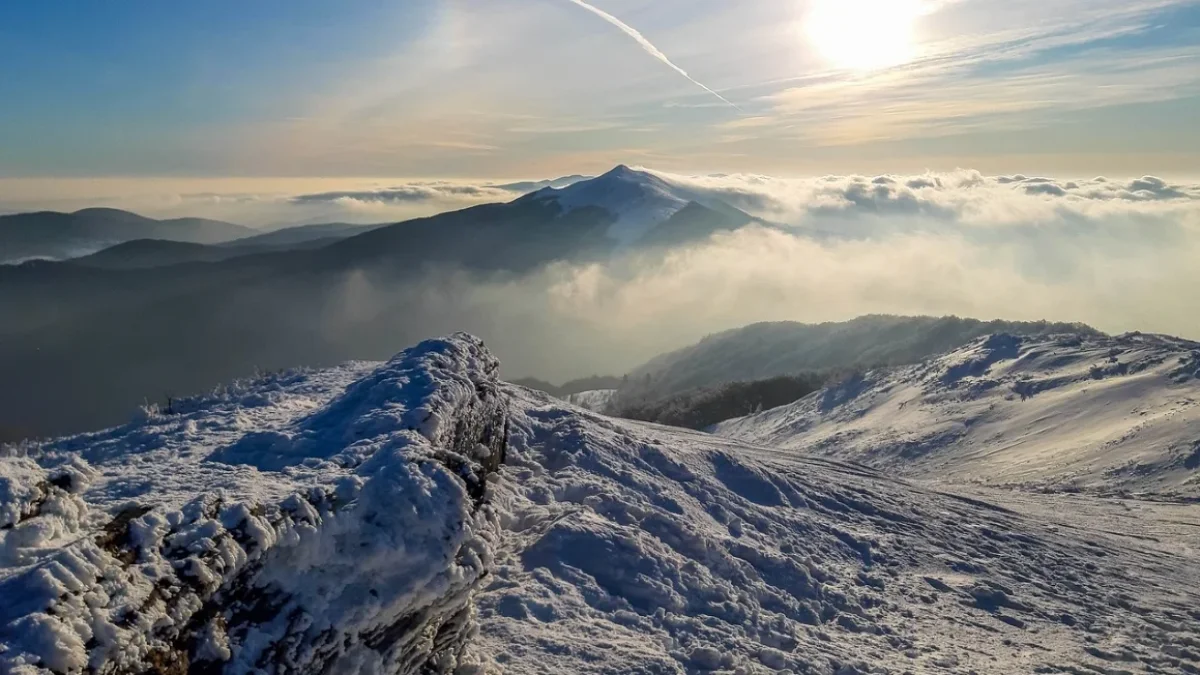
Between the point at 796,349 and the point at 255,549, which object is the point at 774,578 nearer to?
the point at 255,549

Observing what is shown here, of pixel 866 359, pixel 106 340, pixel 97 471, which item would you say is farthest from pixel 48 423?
pixel 97 471

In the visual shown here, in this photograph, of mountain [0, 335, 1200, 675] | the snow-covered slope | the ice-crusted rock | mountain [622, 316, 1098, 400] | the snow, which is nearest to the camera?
the ice-crusted rock

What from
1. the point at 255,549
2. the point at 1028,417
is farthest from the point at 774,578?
the point at 1028,417

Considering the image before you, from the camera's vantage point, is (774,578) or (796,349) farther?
(796,349)

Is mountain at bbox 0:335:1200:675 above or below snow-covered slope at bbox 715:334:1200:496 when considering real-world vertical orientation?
above

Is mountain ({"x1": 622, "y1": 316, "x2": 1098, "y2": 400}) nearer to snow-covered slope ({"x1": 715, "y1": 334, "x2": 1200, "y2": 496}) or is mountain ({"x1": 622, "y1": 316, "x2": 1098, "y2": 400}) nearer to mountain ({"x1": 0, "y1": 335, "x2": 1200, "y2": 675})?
snow-covered slope ({"x1": 715, "y1": 334, "x2": 1200, "y2": 496})

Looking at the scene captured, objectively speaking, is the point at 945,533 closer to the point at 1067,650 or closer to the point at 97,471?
the point at 1067,650

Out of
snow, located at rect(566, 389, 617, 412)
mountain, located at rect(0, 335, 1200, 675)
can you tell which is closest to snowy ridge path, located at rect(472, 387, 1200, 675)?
mountain, located at rect(0, 335, 1200, 675)
